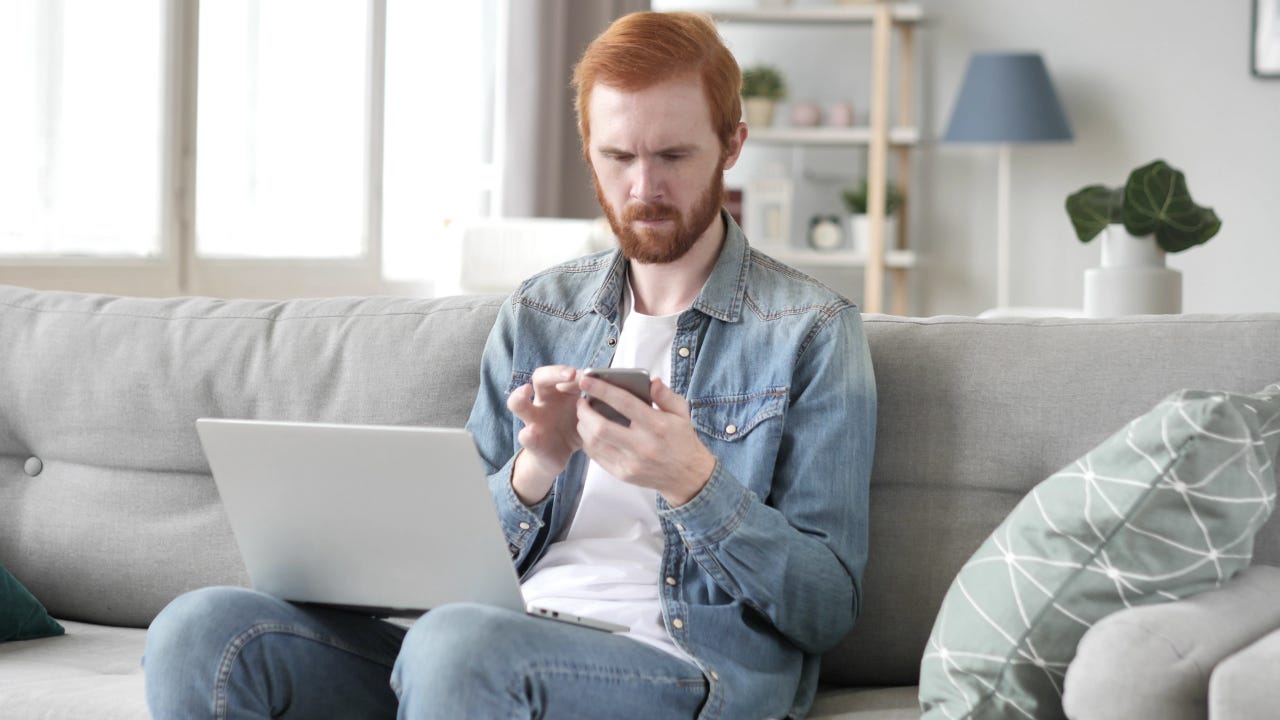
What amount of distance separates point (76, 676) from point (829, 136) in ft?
12.0

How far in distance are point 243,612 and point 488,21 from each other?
3286 mm

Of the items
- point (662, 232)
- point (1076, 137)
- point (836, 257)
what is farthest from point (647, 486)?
point (1076, 137)

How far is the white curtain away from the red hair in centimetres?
270

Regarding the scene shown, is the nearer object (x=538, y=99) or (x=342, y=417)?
(x=342, y=417)

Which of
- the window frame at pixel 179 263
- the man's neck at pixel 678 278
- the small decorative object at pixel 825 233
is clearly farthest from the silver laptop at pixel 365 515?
the small decorative object at pixel 825 233

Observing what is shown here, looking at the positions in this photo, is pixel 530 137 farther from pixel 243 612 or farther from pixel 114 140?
pixel 243 612

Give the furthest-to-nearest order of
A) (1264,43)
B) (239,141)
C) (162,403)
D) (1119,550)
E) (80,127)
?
1. (1264,43)
2. (239,141)
3. (80,127)
4. (162,403)
5. (1119,550)

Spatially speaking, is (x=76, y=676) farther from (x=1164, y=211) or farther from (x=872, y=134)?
(x=872, y=134)

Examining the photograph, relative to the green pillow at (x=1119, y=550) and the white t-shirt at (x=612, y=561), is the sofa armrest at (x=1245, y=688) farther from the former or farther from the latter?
the white t-shirt at (x=612, y=561)

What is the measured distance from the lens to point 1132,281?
2111 mm

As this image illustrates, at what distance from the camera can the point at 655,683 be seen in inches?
50.5

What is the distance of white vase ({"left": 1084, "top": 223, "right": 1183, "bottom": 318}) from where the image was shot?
2102mm

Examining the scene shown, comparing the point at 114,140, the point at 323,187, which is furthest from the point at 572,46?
the point at 114,140

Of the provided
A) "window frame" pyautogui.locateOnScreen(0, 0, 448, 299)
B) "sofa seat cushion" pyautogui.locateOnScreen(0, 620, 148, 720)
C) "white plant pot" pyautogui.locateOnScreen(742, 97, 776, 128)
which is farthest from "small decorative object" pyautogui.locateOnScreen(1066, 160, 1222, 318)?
"white plant pot" pyautogui.locateOnScreen(742, 97, 776, 128)
